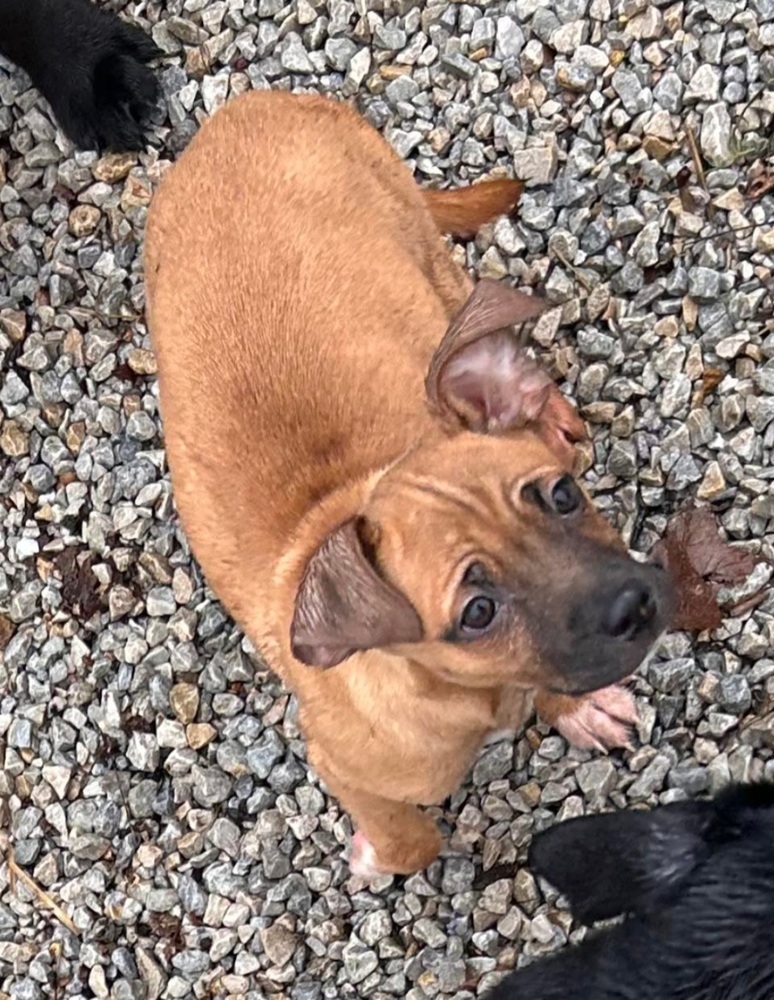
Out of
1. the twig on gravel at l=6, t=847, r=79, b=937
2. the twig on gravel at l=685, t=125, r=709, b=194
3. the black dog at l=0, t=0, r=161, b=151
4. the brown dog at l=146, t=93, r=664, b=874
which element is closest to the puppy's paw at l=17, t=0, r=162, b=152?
the black dog at l=0, t=0, r=161, b=151

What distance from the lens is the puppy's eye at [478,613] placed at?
2354 mm

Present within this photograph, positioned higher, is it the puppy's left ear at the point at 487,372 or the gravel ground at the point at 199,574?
the puppy's left ear at the point at 487,372

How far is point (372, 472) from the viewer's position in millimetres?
2836

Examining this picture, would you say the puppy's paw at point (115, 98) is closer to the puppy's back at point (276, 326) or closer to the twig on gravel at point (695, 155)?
the puppy's back at point (276, 326)

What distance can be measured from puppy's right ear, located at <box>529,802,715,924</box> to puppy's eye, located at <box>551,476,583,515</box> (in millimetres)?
588

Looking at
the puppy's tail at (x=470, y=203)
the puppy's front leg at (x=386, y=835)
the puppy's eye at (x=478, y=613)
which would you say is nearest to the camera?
the puppy's eye at (x=478, y=613)

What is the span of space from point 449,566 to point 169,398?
40.7 inches

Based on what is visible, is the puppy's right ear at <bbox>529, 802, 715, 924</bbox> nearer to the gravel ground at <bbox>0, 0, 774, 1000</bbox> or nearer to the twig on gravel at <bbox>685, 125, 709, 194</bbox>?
the gravel ground at <bbox>0, 0, 774, 1000</bbox>

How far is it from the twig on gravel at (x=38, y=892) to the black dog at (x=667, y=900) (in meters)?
1.55

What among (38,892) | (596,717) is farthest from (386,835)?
(38,892)

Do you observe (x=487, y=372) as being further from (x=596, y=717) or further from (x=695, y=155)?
(x=695, y=155)

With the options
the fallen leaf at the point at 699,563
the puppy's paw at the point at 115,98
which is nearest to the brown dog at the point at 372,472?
the fallen leaf at the point at 699,563

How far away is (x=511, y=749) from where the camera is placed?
340 cm

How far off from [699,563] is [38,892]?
2055mm
